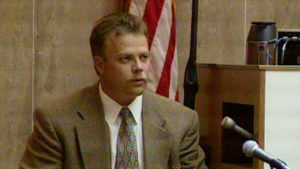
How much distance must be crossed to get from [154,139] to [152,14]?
147 centimetres

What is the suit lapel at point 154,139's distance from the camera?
8.41ft

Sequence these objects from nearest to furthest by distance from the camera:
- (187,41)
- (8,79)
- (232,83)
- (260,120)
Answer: (260,120) < (232,83) < (8,79) < (187,41)

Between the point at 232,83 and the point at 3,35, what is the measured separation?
1.40 meters

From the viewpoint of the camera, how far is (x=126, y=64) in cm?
256

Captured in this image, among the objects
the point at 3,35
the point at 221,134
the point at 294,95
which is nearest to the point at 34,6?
the point at 3,35

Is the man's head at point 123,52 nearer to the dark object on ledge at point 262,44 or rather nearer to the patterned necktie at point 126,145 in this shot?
the patterned necktie at point 126,145

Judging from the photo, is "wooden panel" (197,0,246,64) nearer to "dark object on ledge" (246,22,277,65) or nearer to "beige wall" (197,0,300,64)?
"beige wall" (197,0,300,64)

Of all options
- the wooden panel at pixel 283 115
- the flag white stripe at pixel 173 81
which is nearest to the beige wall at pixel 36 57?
the flag white stripe at pixel 173 81

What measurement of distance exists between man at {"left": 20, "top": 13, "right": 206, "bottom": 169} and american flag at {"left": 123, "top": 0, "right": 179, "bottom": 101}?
1.25 m

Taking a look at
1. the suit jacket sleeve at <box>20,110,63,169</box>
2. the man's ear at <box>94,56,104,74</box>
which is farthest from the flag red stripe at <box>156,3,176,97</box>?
the suit jacket sleeve at <box>20,110,63,169</box>

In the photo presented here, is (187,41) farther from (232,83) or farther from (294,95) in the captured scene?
(294,95)

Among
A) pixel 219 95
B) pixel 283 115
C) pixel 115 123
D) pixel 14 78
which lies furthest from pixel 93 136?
pixel 14 78

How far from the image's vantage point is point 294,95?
3479 millimetres

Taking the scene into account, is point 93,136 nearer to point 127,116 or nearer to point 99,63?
point 127,116
